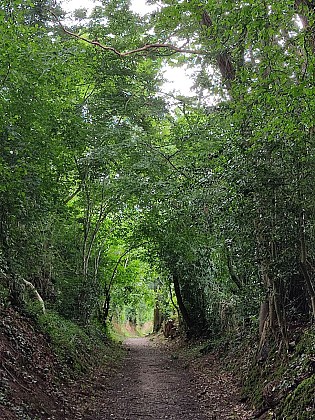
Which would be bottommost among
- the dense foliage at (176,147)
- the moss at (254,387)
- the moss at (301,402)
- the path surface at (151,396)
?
the path surface at (151,396)

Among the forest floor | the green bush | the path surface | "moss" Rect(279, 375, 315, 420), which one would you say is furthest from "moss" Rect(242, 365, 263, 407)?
the green bush

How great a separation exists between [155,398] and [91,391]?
151cm

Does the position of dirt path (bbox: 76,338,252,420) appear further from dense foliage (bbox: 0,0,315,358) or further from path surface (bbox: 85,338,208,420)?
dense foliage (bbox: 0,0,315,358)

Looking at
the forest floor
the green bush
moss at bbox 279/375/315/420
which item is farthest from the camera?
the green bush

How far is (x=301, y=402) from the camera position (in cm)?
618

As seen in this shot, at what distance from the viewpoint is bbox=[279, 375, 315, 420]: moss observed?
19.3 ft

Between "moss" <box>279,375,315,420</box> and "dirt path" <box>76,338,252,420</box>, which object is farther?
"dirt path" <box>76,338,252,420</box>

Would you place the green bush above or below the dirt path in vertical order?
above

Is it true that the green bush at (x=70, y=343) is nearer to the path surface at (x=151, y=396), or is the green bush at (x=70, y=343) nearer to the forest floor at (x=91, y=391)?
the forest floor at (x=91, y=391)

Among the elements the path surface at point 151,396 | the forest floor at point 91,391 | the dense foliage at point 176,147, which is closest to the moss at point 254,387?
the forest floor at point 91,391

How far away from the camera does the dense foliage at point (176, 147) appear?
683 cm

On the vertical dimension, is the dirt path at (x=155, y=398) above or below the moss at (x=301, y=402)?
below

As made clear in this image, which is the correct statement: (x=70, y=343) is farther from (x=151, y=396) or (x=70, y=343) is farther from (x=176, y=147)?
(x=176, y=147)

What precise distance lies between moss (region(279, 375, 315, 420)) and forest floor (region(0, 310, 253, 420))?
157cm
